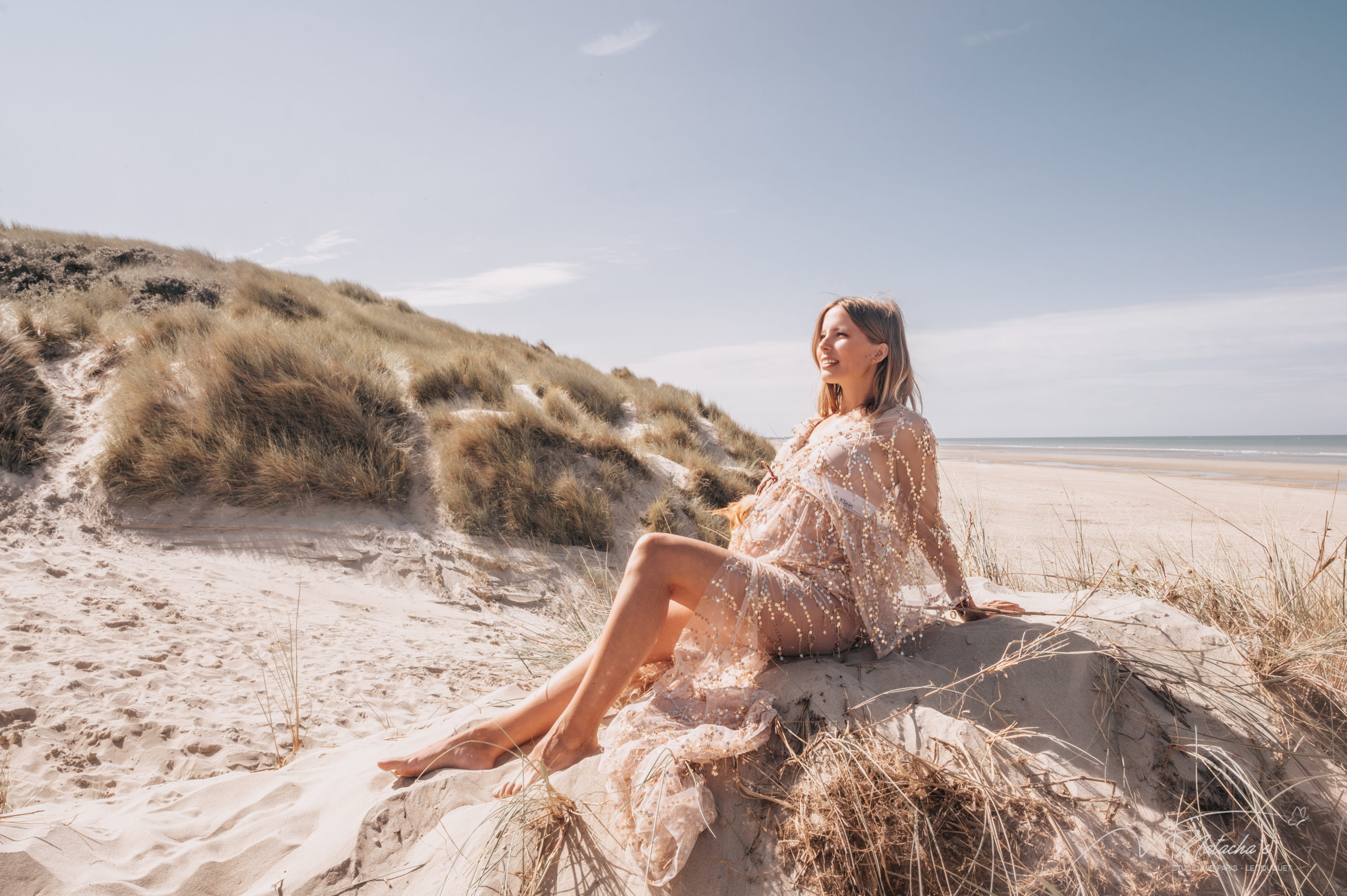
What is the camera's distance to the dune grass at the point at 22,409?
5.46 metres

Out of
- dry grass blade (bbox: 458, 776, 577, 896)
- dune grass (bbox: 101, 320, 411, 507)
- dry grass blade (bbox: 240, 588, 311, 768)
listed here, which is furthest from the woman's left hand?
dune grass (bbox: 101, 320, 411, 507)

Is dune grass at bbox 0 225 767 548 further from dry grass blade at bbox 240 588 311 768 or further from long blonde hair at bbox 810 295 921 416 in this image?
long blonde hair at bbox 810 295 921 416

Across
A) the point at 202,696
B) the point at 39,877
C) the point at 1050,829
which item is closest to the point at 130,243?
the point at 202,696

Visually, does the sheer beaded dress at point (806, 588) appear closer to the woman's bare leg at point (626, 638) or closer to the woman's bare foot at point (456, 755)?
the woman's bare leg at point (626, 638)

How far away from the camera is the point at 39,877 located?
2.01 m

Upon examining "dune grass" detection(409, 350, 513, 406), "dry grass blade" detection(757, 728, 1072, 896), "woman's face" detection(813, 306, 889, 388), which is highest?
"dune grass" detection(409, 350, 513, 406)

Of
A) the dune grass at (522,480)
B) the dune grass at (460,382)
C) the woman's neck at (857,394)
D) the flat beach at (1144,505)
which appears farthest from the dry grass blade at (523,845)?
the dune grass at (460,382)

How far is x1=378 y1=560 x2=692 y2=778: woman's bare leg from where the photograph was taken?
252 centimetres

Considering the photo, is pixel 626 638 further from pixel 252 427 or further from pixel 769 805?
pixel 252 427

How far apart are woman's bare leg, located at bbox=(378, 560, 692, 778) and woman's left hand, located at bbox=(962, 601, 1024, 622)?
50.1 inches

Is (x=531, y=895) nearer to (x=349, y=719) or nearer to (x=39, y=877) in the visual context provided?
(x=39, y=877)

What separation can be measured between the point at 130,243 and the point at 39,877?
1686 centimetres

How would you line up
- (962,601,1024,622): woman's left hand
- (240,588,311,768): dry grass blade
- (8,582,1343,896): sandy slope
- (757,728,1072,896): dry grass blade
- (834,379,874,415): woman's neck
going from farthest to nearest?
(240,588,311,768): dry grass blade → (834,379,874,415): woman's neck → (962,601,1024,622): woman's left hand → (8,582,1343,896): sandy slope → (757,728,1072,896): dry grass blade

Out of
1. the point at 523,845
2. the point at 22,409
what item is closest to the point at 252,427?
the point at 22,409
